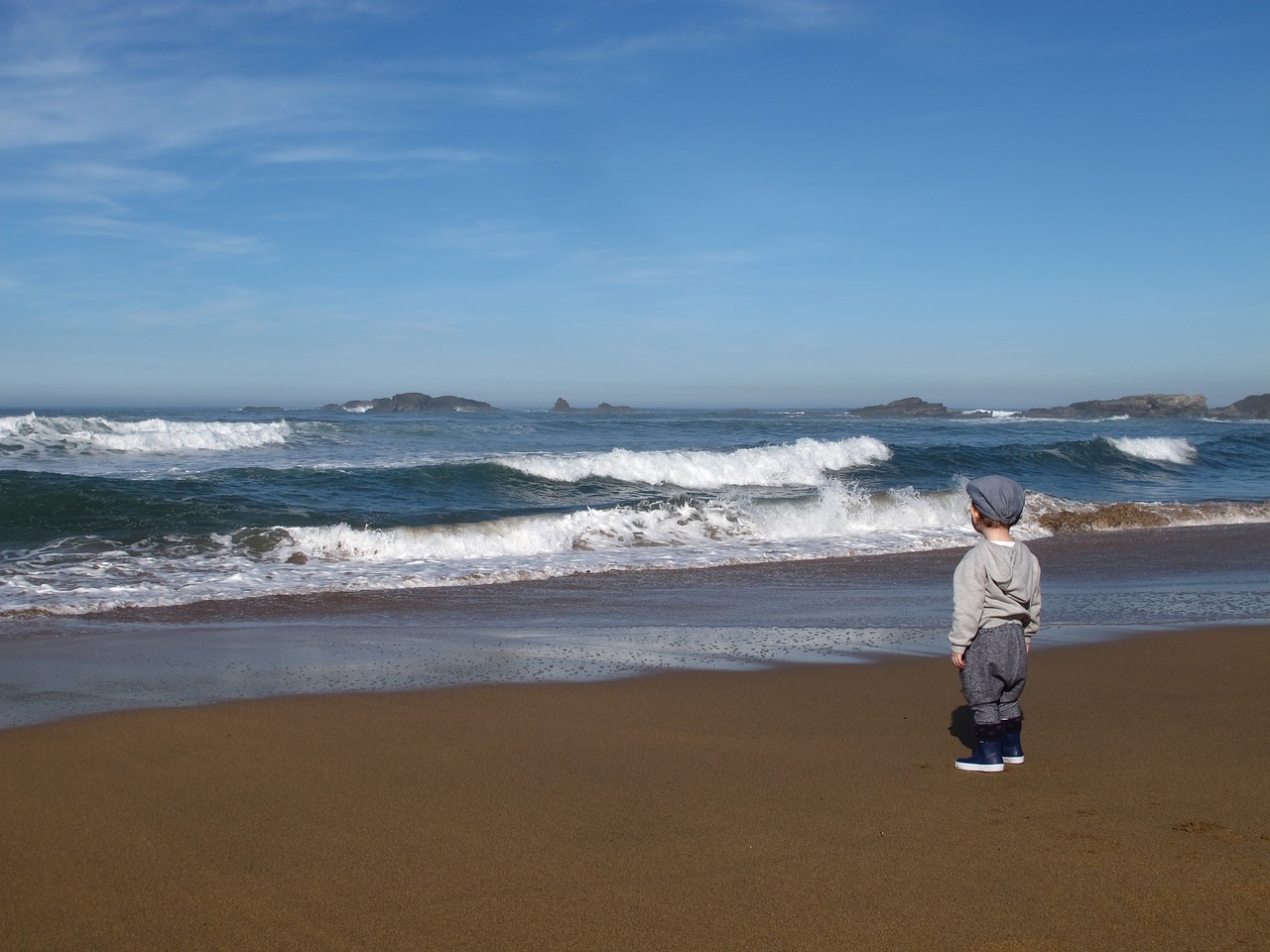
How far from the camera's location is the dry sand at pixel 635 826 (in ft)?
8.81

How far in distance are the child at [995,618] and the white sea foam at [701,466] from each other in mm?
16837

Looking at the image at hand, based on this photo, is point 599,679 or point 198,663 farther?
point 198,663

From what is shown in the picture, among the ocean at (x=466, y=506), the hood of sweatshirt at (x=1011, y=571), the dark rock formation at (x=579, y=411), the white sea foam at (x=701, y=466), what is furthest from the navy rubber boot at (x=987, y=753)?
the dark rock formation at (x=579, y=411)

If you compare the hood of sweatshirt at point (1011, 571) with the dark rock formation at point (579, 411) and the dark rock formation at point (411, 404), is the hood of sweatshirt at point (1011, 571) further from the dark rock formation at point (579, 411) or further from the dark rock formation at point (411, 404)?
the dark rock formation at point (579, 411)

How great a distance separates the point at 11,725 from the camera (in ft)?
15.2

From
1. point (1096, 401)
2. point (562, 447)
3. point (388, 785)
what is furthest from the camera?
point (1096, 401)

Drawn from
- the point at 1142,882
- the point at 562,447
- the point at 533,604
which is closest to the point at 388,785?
the point at 1142,882

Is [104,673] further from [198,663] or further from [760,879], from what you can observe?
[760,879]

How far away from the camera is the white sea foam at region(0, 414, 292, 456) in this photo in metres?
24.7

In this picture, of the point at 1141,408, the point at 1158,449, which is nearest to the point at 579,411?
the point at 1141,408

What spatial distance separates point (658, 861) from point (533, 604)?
18.6 ft

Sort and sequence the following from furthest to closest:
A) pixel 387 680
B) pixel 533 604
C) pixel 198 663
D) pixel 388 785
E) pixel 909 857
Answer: pixel 533 604, pixel 198 663, pixel 387 680, pixel 388 785, pixel 909 857

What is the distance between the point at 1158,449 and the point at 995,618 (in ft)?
95.4

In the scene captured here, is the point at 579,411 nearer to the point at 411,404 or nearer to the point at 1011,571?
the point at 411,404
